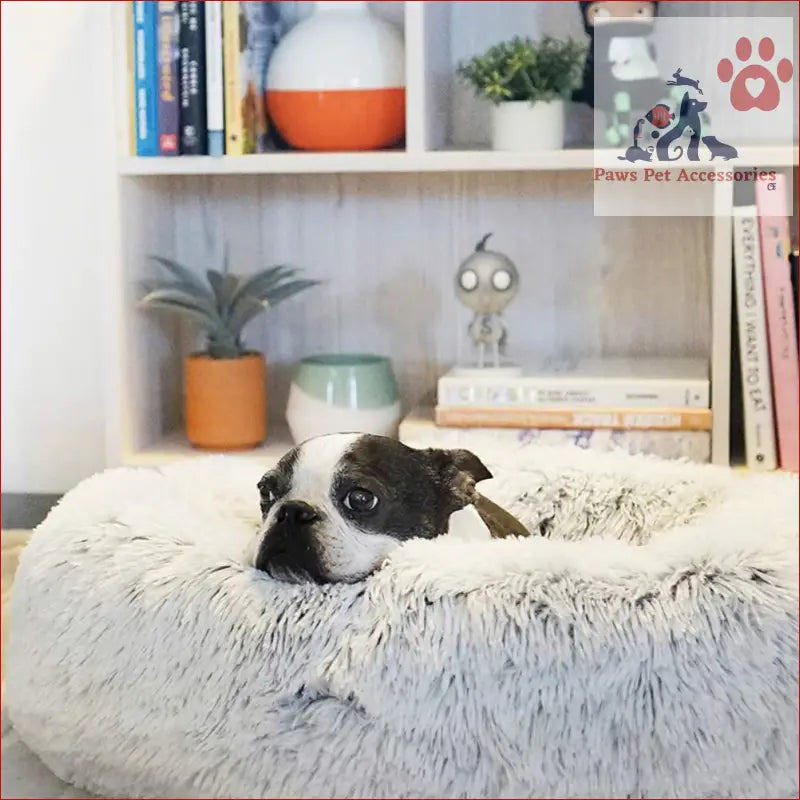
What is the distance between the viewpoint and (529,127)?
1.24 meters

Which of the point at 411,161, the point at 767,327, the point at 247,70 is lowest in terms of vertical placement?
the point at 767,327

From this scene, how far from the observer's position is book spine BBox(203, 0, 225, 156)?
4.07ft

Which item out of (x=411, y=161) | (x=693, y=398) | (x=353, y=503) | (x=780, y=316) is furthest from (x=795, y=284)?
(x=353, y=503)

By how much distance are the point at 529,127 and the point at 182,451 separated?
496 mm

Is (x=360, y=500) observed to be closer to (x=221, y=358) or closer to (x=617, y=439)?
(x=617, y=439)

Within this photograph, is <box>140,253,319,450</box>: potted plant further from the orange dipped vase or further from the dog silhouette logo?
the dog silhouette logo

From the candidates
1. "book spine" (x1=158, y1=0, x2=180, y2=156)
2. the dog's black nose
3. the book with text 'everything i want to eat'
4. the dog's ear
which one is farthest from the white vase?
the dog's black nose

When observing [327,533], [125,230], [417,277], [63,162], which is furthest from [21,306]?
[327,533]

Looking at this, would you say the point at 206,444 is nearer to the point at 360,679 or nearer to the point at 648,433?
the point at 648,433

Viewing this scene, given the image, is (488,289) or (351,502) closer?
(351,502)

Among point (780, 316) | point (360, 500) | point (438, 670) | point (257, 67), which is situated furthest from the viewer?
point (257, 67)

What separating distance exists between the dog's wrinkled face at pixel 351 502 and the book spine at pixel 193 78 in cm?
55

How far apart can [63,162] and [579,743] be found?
3.51 feet

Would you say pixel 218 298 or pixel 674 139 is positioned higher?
pixel 674 139
